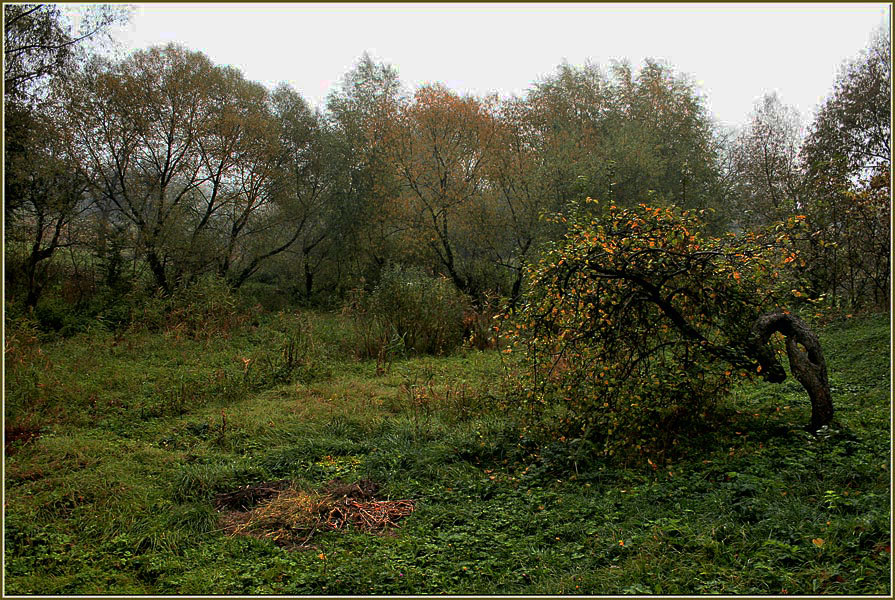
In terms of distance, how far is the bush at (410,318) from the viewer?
10523mm

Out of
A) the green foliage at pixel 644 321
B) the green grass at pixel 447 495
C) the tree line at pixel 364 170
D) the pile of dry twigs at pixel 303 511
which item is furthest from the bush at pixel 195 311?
the green foliage at pixel 644 321

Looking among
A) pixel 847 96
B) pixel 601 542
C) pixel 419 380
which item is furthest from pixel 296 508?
pixel 847 96

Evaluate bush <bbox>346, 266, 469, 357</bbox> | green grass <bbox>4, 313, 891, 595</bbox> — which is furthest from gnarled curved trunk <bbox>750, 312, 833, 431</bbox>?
bush <bbox>346, 266, 469, 357</bbox>

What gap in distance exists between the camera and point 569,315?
16.1 feet

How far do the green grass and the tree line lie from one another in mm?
4721

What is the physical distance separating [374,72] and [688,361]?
52.2 feet

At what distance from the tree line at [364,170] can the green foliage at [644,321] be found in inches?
151

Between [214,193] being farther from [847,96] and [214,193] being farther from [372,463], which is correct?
[847,96]

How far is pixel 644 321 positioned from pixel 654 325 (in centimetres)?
14

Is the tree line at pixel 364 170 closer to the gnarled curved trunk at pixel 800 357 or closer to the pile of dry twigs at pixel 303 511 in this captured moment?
the gnarled curved trunk at pixel 800 357

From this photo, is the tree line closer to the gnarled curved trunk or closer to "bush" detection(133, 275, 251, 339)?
"bush" detection(133, 275, 251, 339)

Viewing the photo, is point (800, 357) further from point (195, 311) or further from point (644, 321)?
point (195, 311)

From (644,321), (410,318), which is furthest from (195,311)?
(644,321)

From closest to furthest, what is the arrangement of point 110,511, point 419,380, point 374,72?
1. point 110,511
2. point 419,380
3. point 374,72
